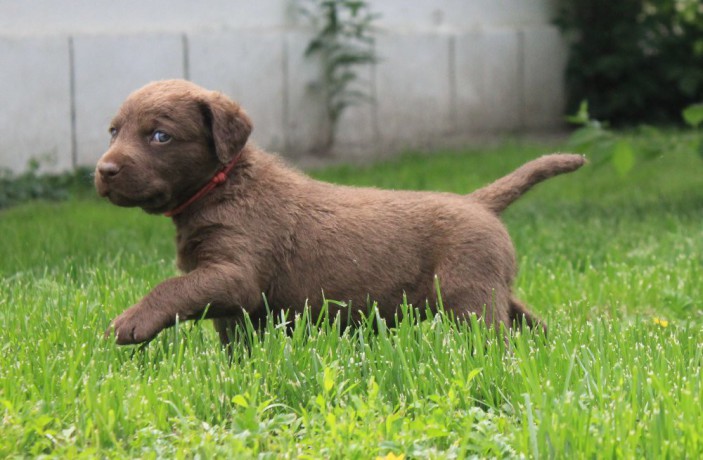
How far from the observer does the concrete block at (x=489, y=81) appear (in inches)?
483

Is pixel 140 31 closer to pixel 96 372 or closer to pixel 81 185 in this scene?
pixel 81 185

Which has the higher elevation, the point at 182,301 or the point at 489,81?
the point at 489,81

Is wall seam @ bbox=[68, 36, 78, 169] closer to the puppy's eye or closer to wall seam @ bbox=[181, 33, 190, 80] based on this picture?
wall seam @ bbox=[181, 33, 190, 80]

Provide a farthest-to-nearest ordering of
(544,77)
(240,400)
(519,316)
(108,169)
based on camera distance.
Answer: (544,77), (519,316), (108,169), (240,400)

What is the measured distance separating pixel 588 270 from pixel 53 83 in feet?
17.3

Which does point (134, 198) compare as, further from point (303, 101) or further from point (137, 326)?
point (303, 101)

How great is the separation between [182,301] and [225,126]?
680 mm

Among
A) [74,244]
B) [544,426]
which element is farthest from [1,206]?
[544,426]

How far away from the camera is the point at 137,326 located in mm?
3365

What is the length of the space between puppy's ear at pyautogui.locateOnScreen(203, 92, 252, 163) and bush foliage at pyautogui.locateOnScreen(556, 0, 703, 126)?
980cm

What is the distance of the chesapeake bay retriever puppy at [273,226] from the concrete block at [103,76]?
17.4 feet

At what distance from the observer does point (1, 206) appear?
7.88m

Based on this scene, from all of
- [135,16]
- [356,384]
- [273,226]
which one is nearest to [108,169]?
[273,226]

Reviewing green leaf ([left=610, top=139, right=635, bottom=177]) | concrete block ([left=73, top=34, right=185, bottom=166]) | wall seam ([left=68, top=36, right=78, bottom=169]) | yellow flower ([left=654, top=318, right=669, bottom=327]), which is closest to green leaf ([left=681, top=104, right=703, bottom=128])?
green leaf ([left=610, top=139, right=635, bottom=177])
